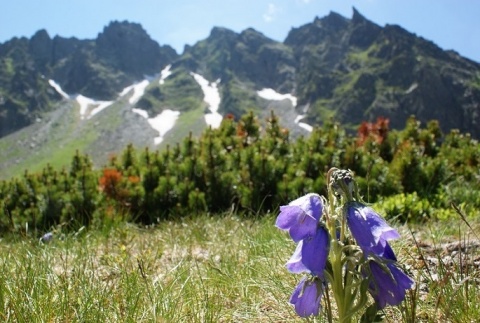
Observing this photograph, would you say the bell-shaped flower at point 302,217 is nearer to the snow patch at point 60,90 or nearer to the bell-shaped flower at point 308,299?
the bell-shaped flower at point 308,299

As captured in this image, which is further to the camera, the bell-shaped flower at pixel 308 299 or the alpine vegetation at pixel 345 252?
the bell-shaped flower at pixel 308 299

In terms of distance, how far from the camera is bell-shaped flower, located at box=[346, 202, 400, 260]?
5.81 feet

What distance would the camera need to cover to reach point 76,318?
266 cm

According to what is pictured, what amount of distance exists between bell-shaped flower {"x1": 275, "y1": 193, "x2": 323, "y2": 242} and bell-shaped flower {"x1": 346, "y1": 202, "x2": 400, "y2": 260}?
132 millimetres

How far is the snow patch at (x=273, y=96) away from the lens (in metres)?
184

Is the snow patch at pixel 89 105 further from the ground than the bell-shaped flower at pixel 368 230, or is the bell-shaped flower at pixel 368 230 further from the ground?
the bell-shaped flower at pixel 368 230

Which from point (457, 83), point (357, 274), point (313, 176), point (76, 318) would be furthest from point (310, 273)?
point (457, 83)

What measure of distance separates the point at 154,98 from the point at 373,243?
18994 centimetres

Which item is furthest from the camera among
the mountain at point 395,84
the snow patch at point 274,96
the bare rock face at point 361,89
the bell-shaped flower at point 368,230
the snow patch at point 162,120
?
the snow patch at point 274,96

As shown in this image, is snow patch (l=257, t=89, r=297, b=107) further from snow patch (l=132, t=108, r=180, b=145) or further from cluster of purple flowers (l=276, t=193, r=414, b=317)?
cluster of purple flowers (l=276, t=193, r=414, b=317)

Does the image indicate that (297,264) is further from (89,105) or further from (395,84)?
(89,105)

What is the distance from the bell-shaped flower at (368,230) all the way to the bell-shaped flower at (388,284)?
8cm

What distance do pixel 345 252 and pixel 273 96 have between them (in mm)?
192268

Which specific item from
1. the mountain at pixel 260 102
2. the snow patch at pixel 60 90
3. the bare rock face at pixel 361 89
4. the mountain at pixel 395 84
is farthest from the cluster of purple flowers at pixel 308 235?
the snow patch at pixel 60 90
